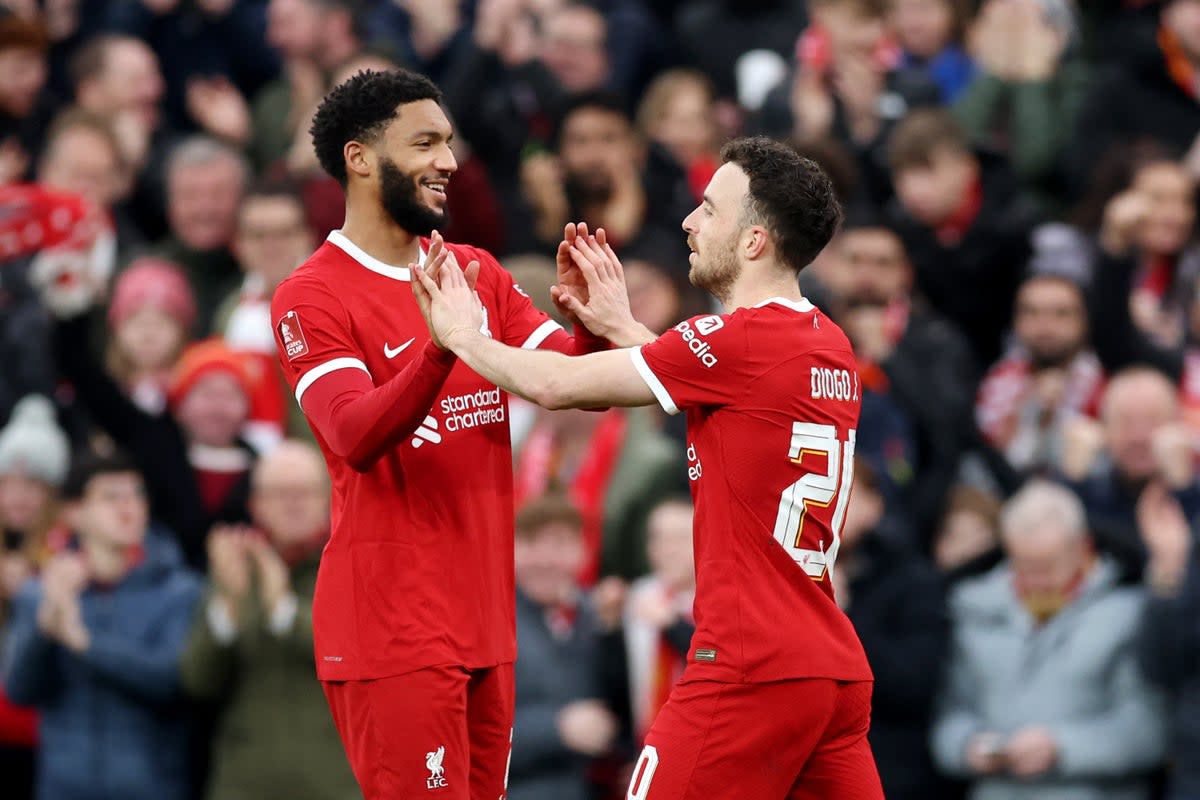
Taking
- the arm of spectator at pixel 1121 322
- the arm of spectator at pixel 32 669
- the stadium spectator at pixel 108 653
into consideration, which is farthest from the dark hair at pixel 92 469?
the arm of spectator at pixel 1121 322

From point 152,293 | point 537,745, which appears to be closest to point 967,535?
point 537,745

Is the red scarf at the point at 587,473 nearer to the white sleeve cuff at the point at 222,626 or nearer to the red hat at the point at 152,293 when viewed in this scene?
the white sleeve cuff at the point at 222,626

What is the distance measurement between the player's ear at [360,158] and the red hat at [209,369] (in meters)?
4.01

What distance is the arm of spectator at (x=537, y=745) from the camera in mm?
9297

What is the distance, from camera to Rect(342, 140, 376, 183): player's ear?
6.71m

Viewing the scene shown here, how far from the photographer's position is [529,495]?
1016 cm

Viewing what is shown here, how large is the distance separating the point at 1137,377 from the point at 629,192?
2.76 meters

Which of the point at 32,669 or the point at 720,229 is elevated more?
the point at 720,229

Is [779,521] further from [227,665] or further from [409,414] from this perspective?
[227,665]

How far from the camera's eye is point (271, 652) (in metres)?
9.73

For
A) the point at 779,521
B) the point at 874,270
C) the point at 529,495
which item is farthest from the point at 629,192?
the point at 779,521

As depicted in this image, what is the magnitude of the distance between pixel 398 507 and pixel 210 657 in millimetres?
3528

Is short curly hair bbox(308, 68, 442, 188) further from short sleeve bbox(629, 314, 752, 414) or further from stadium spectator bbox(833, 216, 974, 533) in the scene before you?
stadium spectator bbox(833, 216, 974, 533)

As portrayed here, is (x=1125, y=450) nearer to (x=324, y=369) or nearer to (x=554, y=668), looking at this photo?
(x=554, y=668)
